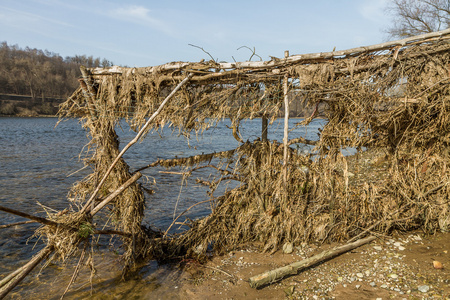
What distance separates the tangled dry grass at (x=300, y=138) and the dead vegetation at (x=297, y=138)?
0.8 inches

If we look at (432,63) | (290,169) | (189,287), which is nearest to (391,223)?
(290,169)

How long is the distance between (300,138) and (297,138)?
14 cm

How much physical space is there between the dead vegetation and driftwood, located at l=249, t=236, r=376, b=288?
59 cm

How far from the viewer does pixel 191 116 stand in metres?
5.57

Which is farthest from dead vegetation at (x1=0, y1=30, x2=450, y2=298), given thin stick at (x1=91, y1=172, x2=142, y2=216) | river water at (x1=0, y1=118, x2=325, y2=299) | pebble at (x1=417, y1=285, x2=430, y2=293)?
pebble at (x1=417, y1=285, x2=430, y2=293)

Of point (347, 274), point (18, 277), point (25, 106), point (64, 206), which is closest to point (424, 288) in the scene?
point (347, 274)

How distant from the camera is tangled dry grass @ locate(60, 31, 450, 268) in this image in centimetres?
500

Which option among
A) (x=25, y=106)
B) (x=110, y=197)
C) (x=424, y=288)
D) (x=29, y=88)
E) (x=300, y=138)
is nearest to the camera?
(x=424, y=288)

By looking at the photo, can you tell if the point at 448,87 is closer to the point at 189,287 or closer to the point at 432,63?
the point at 432,63

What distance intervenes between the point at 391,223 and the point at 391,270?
1.50 m

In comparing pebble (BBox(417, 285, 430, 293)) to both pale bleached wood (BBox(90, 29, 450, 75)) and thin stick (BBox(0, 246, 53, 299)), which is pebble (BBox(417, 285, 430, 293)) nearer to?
pale bleached wood (BBox(90, 29, 450, 75))

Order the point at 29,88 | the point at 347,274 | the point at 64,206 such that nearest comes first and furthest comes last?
the point at 347,274 → the point at 64,206 → the point at 29,88

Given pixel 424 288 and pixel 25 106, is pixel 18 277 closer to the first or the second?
pixel 424 288

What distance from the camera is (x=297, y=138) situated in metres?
5.79
